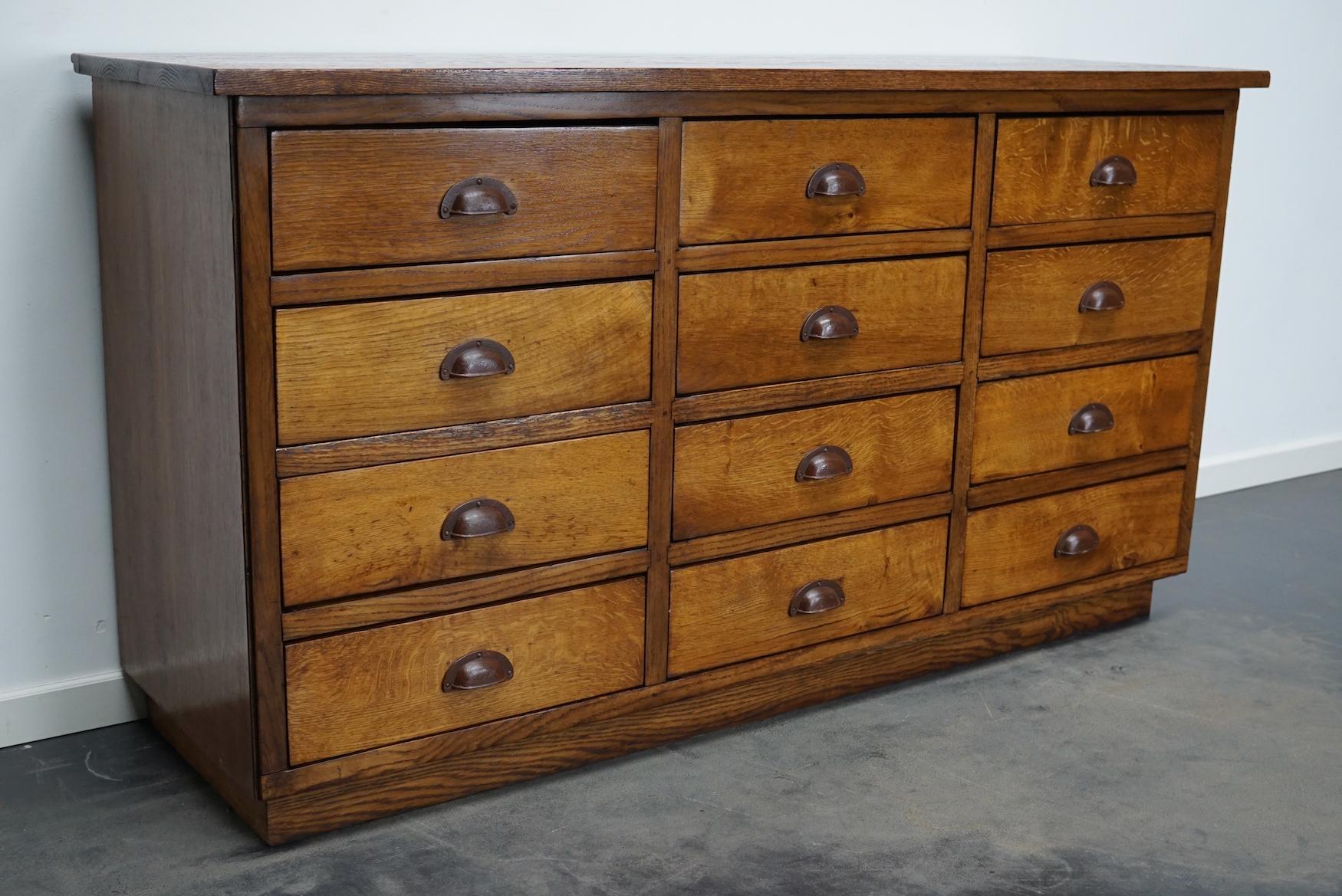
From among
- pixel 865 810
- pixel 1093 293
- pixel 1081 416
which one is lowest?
pixel 865 810

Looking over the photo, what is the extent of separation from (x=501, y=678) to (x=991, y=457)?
91 cm

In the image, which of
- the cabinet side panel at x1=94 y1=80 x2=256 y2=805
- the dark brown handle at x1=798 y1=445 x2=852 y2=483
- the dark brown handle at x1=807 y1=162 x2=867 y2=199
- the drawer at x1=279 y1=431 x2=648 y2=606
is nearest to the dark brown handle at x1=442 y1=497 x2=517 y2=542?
the drawer at x1=279 y1=431 x2=648 y2=606

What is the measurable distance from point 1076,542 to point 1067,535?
0.02m

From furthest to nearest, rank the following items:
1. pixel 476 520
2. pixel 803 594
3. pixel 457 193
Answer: pixel 803 594, pixel 476 520, pixel 457 193

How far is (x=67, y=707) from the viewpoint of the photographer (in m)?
2.16

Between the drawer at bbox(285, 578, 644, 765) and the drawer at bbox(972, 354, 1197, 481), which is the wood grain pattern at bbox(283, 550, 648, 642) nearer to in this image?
the drawer at bbox(285, 578, 644, 765)

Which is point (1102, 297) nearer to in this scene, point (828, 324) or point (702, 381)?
point (828, 324)

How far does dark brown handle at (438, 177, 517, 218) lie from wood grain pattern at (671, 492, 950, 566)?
0.55m

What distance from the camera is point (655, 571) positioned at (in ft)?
6.72

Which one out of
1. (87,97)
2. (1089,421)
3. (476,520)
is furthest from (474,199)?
(1089,421)

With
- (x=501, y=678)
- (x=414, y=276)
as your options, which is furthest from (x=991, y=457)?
(x=414, y=276)

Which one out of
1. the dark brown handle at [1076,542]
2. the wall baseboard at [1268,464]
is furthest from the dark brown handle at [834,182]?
the wall baseboard at [1268,464]

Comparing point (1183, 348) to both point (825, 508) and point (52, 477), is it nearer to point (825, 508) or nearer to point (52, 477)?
point (825, 508)

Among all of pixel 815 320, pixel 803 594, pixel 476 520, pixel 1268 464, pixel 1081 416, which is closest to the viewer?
pixel 476 520
